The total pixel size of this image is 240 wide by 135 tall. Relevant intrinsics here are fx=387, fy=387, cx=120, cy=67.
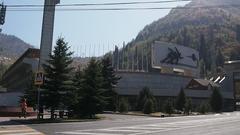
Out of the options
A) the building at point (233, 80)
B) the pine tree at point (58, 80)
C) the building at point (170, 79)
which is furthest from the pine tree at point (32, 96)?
the building at point (233, 80)

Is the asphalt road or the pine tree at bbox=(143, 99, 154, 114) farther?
the pine tree at bbox=(143, 99, 154, 114)

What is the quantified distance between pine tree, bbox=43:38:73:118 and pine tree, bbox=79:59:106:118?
129 inches

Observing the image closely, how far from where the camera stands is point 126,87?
88500 mm

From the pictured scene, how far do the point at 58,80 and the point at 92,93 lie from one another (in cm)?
529

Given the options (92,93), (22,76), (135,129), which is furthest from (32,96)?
(22,76)

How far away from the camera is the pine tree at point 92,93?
124ft

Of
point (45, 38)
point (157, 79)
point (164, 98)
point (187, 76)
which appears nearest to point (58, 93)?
point (45, 38)

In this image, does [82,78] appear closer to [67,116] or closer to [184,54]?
[67,116]

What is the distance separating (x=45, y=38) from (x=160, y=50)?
2618 cm

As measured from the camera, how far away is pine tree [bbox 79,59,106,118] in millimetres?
37875

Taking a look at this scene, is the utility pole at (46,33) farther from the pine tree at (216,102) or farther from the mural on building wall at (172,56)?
the pine tree at (216,102)

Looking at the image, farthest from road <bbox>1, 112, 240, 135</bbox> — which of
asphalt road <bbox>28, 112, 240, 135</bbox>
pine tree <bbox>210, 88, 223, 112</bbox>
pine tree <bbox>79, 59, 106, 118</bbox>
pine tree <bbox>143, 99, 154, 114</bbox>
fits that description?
pine tree <bbox>210, 88, 223, 112</bbox>

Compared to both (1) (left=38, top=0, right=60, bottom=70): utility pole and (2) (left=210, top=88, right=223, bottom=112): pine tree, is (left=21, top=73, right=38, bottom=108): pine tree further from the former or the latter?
(2) (left=210, top=88, right=223, bottom=112): pine tree

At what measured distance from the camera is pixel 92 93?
38594 millimetres
